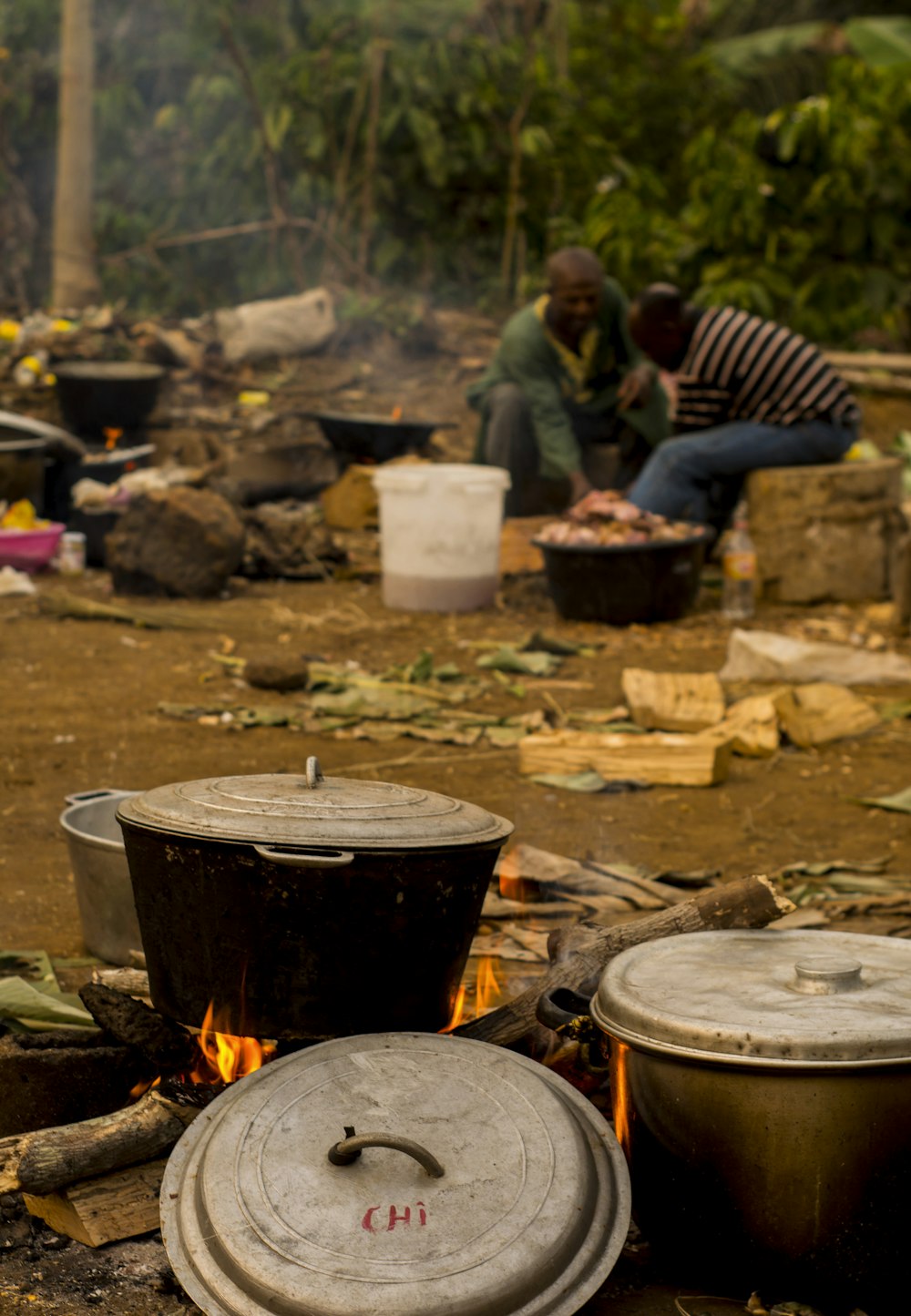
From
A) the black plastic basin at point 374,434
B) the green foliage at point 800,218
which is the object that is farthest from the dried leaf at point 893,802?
the green foliage at point 800,218

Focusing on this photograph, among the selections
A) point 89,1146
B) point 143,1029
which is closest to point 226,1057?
point 143,1029

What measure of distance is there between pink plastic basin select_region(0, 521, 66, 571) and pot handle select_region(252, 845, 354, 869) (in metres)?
5.99

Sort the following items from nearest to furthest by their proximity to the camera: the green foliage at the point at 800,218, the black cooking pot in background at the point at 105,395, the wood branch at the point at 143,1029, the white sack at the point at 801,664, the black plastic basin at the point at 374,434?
the wood branch at the point at 143,1029 → the white sack at the point at 801,664 → the black plastic basin at the point at 374,434 → the black cooking pot in background at the point at 105,395 → the green foliage at the point at 800,218

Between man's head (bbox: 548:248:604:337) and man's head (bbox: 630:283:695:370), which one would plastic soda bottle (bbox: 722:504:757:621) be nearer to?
man's head (bbox: 630:283:695:370)

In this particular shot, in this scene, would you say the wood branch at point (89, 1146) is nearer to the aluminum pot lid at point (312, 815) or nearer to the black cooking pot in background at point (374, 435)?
the aluminum pot lid at point (312, 815)

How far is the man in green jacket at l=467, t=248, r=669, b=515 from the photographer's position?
26.0ft

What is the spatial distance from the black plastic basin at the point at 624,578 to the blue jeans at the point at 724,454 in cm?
52

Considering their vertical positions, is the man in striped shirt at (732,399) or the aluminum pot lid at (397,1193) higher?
the man in striped shirt at (732,399)

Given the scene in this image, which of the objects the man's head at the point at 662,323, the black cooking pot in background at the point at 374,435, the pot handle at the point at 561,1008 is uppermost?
the man's head at the point at 662,323

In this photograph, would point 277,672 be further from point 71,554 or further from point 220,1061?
point 220,1061

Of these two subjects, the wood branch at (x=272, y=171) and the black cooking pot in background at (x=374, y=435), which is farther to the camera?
the wood branch at (x=272, y=171)

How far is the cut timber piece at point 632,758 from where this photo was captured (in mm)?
4621

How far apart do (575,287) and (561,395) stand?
78 cm

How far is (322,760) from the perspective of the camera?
4645mm
